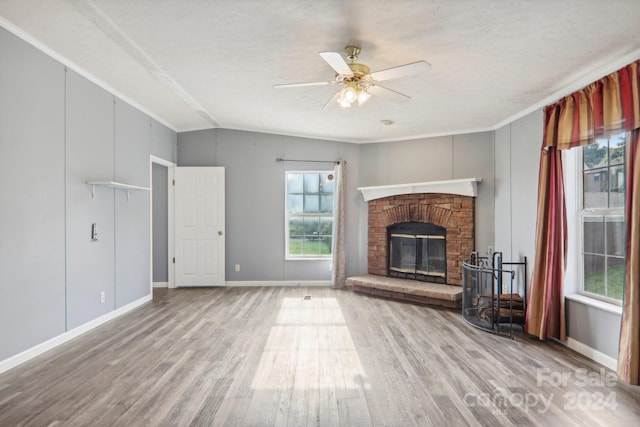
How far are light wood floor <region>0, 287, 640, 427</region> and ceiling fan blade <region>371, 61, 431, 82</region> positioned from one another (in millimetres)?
2297

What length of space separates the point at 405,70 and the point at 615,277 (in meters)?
2.59

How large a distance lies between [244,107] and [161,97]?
104 centimetres

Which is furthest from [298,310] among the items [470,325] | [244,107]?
[244,107]

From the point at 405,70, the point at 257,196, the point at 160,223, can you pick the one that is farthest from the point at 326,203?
the point at 405,70

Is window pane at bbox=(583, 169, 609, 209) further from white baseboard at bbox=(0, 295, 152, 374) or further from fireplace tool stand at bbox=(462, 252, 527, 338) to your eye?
white baseboard at bbox=(0, 295, 152, 374)

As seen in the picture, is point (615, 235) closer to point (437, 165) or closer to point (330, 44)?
point (437, 165)

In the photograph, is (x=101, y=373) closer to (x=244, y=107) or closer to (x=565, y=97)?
(x=244, y=107)

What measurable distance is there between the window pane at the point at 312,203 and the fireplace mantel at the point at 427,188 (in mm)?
807

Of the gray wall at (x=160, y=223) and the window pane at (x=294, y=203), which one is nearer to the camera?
the gray wall at (x=160, y=223)

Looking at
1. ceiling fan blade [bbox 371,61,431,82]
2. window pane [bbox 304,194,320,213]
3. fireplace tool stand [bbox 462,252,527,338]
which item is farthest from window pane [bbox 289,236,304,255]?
ceiling fan blade [bbox 371,61,431,82]

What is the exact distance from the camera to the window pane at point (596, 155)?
3111 mm

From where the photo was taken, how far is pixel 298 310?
4.53 meters

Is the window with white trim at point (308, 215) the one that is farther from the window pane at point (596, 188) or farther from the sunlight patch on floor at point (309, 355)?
the window pane at point (596, 188)

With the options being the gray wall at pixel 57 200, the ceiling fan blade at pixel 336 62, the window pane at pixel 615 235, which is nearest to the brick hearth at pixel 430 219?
the window pane at pixel 615 235
